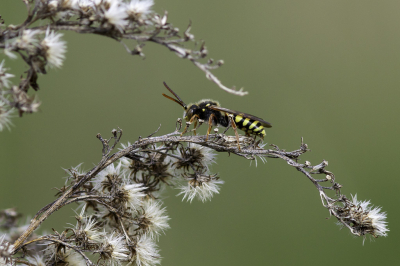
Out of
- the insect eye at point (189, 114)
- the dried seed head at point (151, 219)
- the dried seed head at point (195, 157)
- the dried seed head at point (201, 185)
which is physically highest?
the insect eye at point (189, 114)

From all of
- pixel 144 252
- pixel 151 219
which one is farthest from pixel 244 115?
pixel 144 252

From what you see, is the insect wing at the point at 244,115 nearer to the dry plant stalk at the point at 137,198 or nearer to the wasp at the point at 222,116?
the wasp at the point at 222,116

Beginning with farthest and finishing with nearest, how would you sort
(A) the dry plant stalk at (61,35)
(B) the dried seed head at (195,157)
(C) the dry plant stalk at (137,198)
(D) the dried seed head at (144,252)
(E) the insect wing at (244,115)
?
(E) the insect wing at (244,115)
(B) the dried seed head at (195,157)
(D) the dried seed head at (144,252)
(C) the dry plant stalk at (137,198)
(A) the dry plant stalk at (61,35)

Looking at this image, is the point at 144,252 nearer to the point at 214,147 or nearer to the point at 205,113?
the point at 214,147

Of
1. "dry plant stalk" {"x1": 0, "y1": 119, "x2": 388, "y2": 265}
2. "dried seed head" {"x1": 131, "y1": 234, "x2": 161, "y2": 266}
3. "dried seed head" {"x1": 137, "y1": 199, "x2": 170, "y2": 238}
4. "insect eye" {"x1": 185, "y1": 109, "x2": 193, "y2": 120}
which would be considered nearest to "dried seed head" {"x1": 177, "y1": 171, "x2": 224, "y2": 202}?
"dry plant stalk" {"x1": 0, "y1": 119, "x2": 388, "y2": 265}

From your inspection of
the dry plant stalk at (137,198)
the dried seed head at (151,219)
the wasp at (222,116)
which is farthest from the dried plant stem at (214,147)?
the wasp at (222,116)

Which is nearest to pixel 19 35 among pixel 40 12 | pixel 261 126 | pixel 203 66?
pixel 40 12

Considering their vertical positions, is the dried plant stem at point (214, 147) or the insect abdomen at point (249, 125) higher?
the insect abdomen at point (249, 125)

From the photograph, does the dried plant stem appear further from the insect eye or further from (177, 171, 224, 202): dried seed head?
the insect eye
